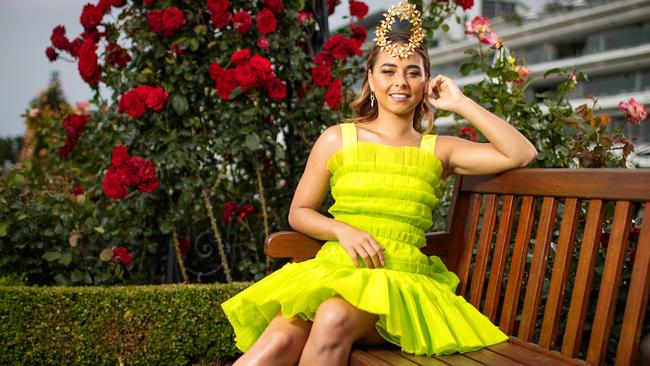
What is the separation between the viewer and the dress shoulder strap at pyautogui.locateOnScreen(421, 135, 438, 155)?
243 cm

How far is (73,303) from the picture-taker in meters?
3.45

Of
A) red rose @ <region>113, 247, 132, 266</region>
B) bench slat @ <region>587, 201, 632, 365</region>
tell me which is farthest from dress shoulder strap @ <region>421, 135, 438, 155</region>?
red rose @ <region>113, 247, 132, 266</region>

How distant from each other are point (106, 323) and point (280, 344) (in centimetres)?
172

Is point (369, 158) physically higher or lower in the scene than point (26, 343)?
higher

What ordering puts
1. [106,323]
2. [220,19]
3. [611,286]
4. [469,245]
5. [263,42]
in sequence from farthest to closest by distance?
[263,42], [220,19], [106,323], [469,245], [611,286]

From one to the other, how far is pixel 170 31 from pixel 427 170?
2.02m

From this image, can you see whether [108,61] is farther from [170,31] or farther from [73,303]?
[73,303]

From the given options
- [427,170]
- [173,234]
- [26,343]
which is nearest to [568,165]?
[427,170]

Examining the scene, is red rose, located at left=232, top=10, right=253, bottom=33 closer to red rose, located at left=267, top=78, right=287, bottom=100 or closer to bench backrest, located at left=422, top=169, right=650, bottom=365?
red rose, located at left=267, top=78, right=287, bottom=100

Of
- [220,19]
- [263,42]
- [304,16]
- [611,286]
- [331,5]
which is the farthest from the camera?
[331,5]

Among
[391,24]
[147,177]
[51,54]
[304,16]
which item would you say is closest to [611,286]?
[391,24]

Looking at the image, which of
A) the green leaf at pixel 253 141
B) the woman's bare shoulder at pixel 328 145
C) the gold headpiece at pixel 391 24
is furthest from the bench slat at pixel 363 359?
the green leaf at pixel 253 141

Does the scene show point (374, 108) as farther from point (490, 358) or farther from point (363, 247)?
point (490, 358)

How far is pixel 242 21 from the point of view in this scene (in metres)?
3.88
